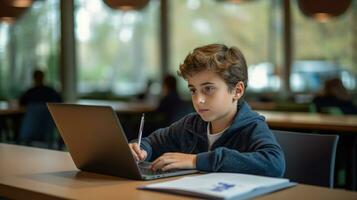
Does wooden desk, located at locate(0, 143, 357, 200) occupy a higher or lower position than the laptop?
lower

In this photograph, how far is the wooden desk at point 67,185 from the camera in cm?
179

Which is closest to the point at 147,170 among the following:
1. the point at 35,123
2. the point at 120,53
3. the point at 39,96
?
the point at 35,123

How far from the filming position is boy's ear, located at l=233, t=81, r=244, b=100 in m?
2.28

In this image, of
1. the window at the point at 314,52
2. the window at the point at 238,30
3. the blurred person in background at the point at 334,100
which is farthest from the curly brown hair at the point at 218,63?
the window at the point at 238,30

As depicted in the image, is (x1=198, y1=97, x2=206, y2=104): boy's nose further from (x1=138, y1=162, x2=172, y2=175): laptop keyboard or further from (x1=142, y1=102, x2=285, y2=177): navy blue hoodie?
(x1=138, y1=162, x2=172, y2=175): laptop keyboard

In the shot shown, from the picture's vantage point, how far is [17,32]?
10.4 metres

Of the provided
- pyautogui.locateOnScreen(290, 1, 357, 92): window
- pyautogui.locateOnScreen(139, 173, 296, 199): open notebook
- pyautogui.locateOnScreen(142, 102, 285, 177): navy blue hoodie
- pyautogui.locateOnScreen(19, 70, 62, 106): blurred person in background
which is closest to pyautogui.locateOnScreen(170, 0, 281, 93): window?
pyautogui.locateOnScreen(290, 1, 357, 92): window

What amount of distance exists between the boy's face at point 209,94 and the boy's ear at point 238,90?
44 millimetres

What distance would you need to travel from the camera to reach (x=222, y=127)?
2.33m

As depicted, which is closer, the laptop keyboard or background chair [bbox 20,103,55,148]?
the laptop keyboard

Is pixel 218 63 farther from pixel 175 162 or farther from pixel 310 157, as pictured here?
pixel 310 157

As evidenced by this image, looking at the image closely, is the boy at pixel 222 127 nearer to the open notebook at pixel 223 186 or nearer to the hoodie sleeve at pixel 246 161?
the hoodie sleeve at pixel 246 161

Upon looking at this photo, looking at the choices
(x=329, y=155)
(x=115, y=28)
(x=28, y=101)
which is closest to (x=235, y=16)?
(x=115, y=28)

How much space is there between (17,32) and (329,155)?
8495 millimetres
